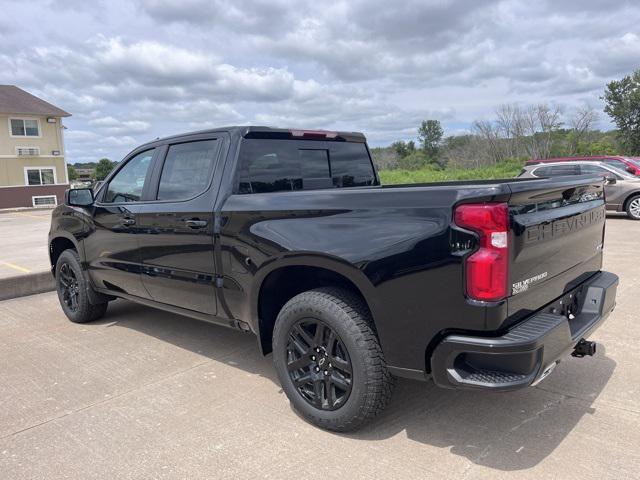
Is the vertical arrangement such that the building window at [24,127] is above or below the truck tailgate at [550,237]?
above

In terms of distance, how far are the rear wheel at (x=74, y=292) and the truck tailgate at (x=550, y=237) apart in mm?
4335

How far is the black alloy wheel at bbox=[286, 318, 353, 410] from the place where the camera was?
3012 millimetres

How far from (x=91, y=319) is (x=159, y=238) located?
2.02m

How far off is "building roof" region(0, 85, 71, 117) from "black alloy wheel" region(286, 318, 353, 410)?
119 feet

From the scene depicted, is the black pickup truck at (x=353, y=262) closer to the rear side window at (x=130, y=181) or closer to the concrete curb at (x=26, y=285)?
the rear side window at (x=130, y=181)

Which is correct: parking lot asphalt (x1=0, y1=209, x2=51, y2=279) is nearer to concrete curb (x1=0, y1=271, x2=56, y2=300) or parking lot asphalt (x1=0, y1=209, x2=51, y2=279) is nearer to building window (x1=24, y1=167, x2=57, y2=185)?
concrete curb (x1=0, y1=271, x2=56, y2=300)

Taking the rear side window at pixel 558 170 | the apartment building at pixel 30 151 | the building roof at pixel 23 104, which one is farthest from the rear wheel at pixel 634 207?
the building roof at pixel 23 104

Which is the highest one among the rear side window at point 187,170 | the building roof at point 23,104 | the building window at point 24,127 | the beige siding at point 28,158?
the building roof at point 23,104

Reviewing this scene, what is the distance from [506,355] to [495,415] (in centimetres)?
103

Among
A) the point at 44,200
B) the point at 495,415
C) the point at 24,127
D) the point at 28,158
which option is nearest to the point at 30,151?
the point at 28,158

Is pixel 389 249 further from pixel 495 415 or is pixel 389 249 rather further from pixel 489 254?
pixel 495 415

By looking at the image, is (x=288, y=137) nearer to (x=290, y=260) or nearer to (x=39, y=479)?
(x=290, y=260)

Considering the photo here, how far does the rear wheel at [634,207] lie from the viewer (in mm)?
13047

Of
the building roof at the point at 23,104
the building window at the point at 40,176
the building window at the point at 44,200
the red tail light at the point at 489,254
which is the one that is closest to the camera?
the red tail light at the point at 489,254
